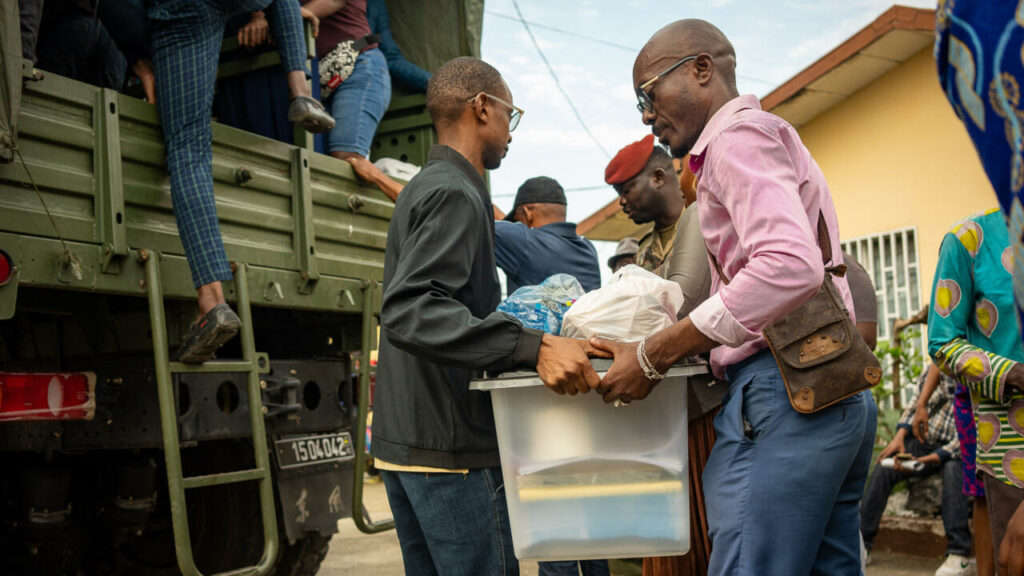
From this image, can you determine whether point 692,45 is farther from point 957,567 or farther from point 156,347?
point 957,567

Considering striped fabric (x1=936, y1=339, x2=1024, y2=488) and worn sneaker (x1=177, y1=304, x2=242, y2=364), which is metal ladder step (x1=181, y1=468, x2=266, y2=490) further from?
striped fabric (x1=936, y1=339, x2=1024, y2=488)

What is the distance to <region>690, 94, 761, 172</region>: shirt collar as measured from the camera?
6.63 feet

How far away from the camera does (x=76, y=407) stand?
11.6 ft

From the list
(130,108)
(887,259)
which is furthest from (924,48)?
(130,108)

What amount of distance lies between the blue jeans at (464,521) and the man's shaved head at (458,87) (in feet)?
3.29

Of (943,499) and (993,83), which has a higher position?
(993,83)

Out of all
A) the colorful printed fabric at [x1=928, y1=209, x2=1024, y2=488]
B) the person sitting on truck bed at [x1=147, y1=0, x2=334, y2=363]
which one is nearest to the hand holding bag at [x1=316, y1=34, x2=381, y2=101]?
the person sitting on truck bed at [x1=147, y1=0, x2=334, y2=363]

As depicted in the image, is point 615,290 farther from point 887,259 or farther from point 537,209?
point 887,259

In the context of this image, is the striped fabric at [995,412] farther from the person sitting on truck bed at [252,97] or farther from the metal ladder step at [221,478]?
the person sitting on truck bed at [252,97]

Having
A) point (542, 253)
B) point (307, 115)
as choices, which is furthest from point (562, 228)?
point (307, 115)

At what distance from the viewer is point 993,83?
85 cm

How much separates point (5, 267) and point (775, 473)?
2.49m

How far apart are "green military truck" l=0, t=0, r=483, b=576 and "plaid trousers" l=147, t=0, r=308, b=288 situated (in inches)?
4.7

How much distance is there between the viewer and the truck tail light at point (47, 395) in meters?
3.28
